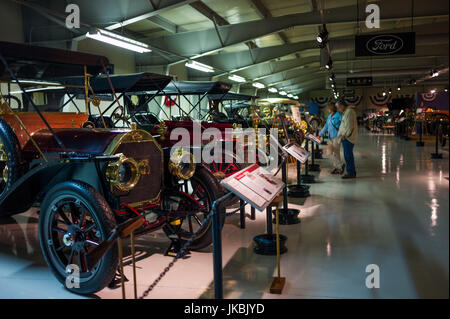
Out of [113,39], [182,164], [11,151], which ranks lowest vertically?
[182,164]

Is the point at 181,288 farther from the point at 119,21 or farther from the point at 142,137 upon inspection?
the point at 119,21

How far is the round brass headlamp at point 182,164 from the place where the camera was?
3531mm

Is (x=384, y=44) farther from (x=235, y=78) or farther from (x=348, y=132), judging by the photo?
(x=235, y=78)

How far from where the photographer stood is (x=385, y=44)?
29.1 ft

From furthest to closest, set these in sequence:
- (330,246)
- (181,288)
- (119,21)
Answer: (119,21) → (330,246) → (181,288)

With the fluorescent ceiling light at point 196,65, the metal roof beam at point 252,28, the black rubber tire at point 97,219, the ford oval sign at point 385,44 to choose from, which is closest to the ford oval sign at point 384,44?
the ford oval sign at point 385,44

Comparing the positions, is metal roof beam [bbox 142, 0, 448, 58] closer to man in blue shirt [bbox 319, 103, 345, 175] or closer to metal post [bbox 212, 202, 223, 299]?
man in blue shirt [bbox 319, 103, 345, 175]

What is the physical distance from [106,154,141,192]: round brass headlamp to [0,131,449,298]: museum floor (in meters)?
0.78

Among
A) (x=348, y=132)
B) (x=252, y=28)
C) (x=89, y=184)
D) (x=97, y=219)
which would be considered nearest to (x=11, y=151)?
(x=89, y=184)

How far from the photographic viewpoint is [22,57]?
3426 millimetres

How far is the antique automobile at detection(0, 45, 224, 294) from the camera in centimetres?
282

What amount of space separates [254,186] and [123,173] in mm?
1122
